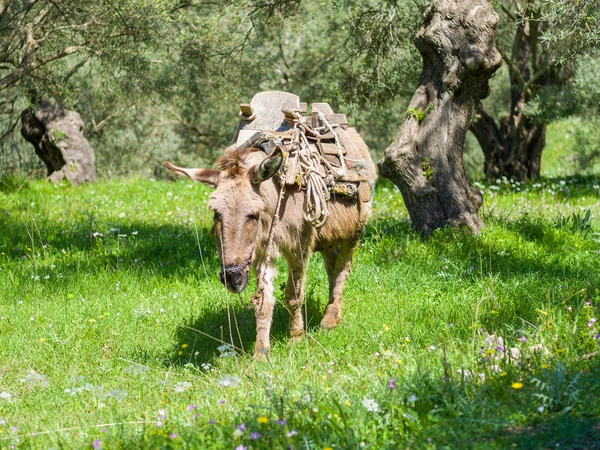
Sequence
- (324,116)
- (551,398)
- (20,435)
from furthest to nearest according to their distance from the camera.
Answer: (324,116)
(20,435)
(551,398)

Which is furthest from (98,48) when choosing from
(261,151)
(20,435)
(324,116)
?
(20,435)

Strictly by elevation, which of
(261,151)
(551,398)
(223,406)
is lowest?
(223,406)

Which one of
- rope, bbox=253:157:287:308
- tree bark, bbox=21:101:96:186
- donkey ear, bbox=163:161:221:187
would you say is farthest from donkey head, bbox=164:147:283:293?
tree bark, bbox=21:101:96:186

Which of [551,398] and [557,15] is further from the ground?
[557,15]

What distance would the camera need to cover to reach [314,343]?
6586 mm

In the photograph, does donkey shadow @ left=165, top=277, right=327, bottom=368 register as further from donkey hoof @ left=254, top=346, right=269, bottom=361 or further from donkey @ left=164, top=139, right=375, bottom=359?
donkey @ left=164, top=139, right=375, bottom=359

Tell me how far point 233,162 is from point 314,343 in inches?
72.7

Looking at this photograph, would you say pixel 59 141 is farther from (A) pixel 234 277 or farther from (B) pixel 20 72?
(A) pixel 234 277

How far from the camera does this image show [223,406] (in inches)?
186

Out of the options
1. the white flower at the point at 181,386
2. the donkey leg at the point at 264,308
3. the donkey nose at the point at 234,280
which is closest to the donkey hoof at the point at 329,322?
the donkey leg at the point at 264,308

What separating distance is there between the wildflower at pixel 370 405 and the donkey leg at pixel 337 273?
9.53 ft

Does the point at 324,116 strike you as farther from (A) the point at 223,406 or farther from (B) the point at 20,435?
(B) the point at 20,435

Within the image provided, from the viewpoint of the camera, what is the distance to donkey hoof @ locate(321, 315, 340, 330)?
7.07 meters

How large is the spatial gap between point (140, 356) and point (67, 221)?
5900mm
